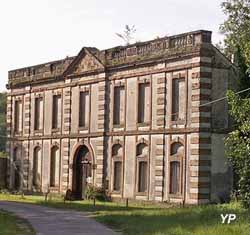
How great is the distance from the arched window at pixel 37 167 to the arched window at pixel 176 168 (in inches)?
564

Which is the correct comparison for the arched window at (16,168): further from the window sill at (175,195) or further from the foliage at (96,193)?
the window sill at (175,195)

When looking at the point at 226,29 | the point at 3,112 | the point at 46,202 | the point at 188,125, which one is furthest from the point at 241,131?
the point at 3,112

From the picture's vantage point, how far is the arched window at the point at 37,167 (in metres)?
49.2

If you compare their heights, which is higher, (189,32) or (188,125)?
(189,32)

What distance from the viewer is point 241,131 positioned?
81.8 feet

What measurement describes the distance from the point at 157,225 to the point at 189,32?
14.9m

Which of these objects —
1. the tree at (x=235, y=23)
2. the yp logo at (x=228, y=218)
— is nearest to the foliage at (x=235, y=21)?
the tree at (x=235, y=23)

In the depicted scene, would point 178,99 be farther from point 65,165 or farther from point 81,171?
point 65,165

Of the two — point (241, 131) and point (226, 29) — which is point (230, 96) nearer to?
point (241, 131)

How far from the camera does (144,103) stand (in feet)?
130

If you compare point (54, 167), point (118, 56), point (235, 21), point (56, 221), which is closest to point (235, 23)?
point (235, 21)

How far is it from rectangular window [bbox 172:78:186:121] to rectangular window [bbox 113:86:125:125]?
15.7 feet

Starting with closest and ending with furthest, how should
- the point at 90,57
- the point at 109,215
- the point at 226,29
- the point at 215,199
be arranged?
the point at 109,215 → the point at 215,199 → the point at 90,57 → the point at 226,29

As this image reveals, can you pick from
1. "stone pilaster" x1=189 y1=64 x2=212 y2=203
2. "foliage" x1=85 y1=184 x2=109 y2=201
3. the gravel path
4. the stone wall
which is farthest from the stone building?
the gravel path
